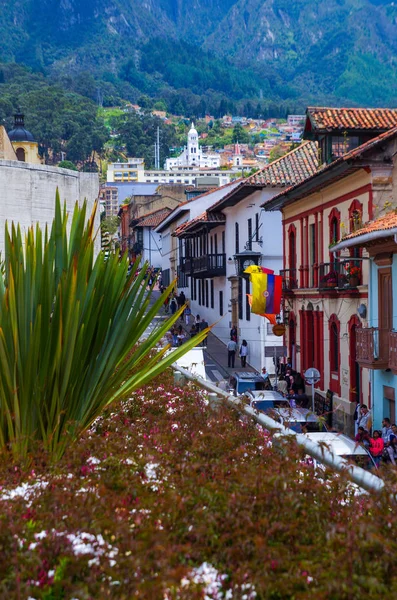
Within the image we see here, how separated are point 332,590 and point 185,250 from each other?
5609 cm

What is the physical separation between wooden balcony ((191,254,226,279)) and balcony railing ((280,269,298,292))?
1239 cm

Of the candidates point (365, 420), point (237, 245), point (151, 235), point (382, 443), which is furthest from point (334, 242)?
point (151, 235)

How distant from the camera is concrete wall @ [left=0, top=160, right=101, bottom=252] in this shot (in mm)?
17234

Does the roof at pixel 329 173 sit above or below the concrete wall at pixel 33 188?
above

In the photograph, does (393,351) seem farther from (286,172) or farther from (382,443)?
(286,172)

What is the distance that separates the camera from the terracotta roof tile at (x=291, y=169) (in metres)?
34.3

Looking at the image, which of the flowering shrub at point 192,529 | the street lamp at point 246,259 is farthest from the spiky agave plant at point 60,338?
Result: the street lamp at point 246,259

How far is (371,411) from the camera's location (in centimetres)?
2203

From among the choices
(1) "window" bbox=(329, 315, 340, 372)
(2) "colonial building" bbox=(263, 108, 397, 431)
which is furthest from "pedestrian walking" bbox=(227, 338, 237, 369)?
(1) "window" bbox=(329, 315, 340, 372)

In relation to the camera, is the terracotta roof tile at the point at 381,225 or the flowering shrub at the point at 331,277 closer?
the terracotta roof tile at the point at 381,225

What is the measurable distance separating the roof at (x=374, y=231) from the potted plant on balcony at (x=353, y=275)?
1.64 metres

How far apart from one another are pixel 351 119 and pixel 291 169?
839 centimetres

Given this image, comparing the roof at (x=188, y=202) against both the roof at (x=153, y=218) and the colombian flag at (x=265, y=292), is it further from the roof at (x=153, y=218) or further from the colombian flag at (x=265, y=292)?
the colombian flag at (x=265, y=292)

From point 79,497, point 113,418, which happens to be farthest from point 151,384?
point 79,497
